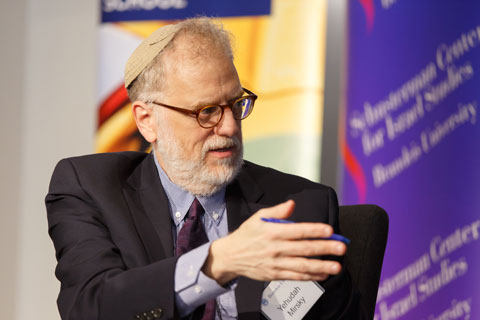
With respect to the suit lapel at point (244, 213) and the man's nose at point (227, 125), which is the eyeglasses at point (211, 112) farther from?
the suit lapel at point (244, 213)

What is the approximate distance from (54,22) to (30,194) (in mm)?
1115

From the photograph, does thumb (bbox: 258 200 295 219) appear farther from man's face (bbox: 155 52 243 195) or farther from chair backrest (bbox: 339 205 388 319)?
chair backrest (bbox: 339 205 388 319)

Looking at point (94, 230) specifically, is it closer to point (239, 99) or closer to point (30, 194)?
point (239, 99)

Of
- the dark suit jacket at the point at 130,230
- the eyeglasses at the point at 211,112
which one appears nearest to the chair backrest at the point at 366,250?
the dark suit jacket at the point at 130,230

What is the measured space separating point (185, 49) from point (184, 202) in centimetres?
46

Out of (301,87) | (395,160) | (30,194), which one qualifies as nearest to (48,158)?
(30,194)

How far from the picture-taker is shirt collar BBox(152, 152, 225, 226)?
2021 millimetres

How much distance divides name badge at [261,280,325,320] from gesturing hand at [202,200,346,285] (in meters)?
0.46

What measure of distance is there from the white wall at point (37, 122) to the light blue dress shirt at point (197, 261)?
227 cm

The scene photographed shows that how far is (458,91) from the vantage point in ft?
11.1

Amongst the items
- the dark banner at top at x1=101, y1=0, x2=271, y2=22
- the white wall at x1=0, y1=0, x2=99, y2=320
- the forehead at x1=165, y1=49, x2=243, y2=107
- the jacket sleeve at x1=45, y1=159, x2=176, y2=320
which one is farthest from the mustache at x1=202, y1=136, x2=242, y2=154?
the white wall at x1=0, y1=0, x2=99, y2=320

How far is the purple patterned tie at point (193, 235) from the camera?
1.83 m

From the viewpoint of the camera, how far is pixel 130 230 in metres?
1.88

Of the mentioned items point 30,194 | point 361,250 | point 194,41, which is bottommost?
point 30,194
